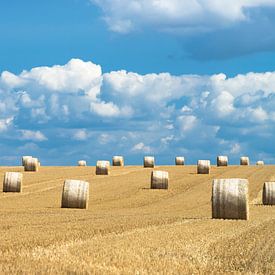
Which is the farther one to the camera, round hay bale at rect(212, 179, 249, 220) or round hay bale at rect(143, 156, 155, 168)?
round hay bale at rect(143, 156, 155, 168)

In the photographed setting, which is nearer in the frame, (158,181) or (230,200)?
(230,200)

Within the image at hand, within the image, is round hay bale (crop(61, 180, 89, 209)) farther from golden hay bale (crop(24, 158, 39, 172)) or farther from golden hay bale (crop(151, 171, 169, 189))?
golden hay bale (crop(24, 158, 39, 172))

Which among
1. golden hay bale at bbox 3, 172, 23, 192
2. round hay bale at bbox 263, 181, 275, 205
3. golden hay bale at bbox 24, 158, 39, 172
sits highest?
golden hay bale at bbox 24, 158, 39, 172

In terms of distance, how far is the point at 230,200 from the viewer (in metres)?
19.2

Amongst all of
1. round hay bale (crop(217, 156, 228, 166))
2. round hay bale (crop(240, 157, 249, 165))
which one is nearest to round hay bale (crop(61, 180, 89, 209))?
round hay bale (crop(217, 156, 228, 166))

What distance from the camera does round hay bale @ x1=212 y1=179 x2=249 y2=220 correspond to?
19.2 m

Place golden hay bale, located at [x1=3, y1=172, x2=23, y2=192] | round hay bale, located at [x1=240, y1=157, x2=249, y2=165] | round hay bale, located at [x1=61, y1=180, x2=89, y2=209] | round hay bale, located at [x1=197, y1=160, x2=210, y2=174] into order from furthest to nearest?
round hay bale, located at [x1=240, y1=157, x2=249, y2=165] → round hay bale, located at [x1=197, y1=160, x2=210, y2=174] → golden hay bale, located at [x1=3, y1=172, x2=23, y2=192] → round hay bale, located at [x1=61, y1=180, x2=89, y2=209]

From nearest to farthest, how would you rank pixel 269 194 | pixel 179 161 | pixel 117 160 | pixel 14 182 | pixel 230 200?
pixel 230 200, pixel 269 194, pixel 14 182, pixel 117 160, pixel 179 161

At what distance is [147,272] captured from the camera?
349 inches

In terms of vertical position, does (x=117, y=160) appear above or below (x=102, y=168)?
above

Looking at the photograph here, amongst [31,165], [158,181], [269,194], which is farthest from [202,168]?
[269,194]

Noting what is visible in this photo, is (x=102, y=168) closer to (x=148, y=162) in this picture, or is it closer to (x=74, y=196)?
(x=148, y=162)

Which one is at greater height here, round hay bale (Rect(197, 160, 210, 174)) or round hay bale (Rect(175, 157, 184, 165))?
round hay bale (Rect(175, 157, 184, 165))

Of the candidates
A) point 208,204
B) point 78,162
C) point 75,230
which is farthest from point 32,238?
point 78,162
